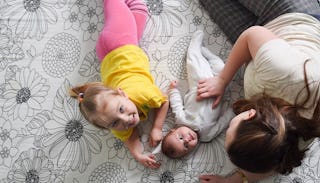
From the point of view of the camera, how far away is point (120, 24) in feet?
3.58

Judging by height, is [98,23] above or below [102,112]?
above

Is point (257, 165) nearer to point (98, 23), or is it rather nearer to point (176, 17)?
point (176, 17)

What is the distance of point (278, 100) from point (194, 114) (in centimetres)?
28

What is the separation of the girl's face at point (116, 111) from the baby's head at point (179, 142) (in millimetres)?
107

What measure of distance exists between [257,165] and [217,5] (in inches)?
22.6

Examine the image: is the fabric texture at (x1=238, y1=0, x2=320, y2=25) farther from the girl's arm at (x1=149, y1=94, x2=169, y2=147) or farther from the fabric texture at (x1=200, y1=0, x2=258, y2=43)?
the girl's arm at (x1=149, y1=94, x2=169, y2=147)

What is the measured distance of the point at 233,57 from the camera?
0.96 m

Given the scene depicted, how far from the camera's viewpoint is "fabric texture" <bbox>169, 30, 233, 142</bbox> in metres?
→ 1.00

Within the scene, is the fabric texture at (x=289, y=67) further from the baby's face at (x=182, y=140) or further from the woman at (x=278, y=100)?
the baby's face at (x=182, y=140)

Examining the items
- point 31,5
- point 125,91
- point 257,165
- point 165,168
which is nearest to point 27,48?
point 31,5

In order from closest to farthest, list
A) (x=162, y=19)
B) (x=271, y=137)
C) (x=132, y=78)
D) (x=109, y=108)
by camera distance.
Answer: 1. (x=271, y=137)
2. (x=109, y=108)
3. (x=132, y=78)
4. (x=162, y=19)

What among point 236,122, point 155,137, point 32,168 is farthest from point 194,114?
point 32,168

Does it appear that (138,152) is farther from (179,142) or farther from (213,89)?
(213,89)

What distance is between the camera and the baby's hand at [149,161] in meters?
1.02
